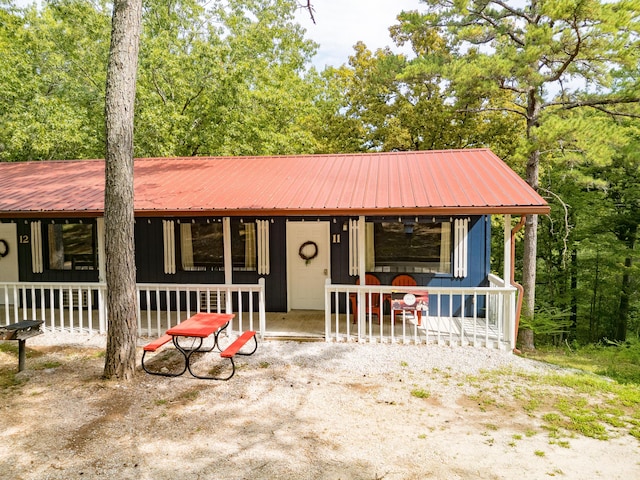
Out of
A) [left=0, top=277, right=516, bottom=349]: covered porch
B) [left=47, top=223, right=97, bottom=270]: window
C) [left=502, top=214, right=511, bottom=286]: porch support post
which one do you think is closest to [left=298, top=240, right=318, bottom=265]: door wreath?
[left=0, top=277, right=516, bottom=349]: covered porch

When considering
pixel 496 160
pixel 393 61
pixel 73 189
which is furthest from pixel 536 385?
pixel 393 61

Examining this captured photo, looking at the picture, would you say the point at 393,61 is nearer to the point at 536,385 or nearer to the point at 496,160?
the point at 496,160

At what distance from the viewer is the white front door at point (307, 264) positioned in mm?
8820

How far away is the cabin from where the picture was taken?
691cm

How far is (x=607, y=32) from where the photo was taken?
873 centimetres

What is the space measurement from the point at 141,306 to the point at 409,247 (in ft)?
20.1

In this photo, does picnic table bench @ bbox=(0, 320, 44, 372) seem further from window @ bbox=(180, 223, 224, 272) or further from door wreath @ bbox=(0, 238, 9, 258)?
door wreath @ bbox=(0, 238, 9, 258)

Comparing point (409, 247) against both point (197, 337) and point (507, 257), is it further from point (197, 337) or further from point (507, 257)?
point (197, 337)

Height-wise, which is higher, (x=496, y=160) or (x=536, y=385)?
(x=496, y=160)

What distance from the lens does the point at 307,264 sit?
8914 mm

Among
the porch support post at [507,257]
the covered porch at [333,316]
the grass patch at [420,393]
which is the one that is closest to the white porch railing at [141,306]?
the covered porch at [333,316]

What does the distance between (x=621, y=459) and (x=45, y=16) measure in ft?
80.3

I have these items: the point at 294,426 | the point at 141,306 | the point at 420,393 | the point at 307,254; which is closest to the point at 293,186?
the point at 307,254

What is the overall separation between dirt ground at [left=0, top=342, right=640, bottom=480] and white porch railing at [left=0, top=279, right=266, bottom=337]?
1.24 metres
